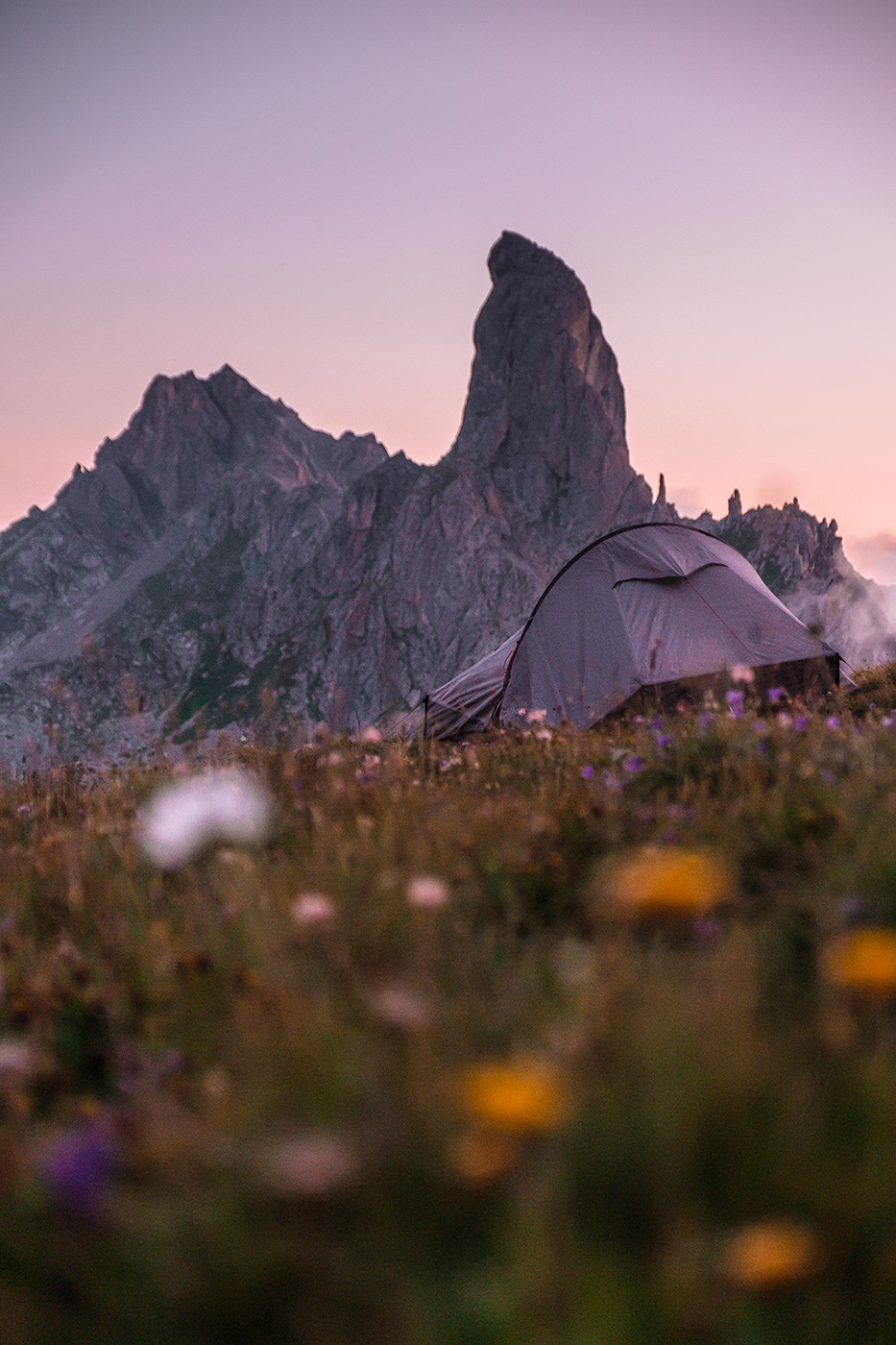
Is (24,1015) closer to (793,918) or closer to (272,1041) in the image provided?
(272,1041)

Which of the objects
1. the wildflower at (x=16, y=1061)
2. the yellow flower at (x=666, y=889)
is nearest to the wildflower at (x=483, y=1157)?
the yellow flower at (x=666, y=889)

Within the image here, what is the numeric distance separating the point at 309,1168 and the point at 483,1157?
0.22 m

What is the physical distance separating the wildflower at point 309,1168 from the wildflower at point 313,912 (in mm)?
793

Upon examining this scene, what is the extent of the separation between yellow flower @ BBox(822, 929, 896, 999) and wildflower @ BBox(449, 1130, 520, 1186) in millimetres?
571

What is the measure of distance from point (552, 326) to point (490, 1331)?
170 m

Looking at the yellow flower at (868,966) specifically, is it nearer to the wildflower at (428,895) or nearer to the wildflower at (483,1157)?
the wildflower at (483,1157)

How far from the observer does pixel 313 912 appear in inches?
74.9

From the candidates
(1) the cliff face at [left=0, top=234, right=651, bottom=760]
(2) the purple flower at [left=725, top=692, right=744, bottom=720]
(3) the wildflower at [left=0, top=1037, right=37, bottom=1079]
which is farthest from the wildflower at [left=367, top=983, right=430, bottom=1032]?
(1) the cliff face at [left=0, top=234, right=651, bottom=760]

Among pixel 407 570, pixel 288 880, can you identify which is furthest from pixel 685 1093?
pixel 407 570

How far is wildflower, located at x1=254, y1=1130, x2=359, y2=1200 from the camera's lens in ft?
3.24

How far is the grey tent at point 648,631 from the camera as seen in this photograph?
453 inches

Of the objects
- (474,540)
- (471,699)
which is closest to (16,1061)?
(471,699)

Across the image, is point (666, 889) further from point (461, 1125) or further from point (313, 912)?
point (313, 912)

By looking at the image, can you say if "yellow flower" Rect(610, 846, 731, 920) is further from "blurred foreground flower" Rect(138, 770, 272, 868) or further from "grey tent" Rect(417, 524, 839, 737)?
"grey tent" Rect(417, 524, 839, 737)
